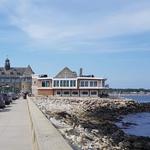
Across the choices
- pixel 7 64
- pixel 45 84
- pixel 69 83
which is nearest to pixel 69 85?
pixel 69 83

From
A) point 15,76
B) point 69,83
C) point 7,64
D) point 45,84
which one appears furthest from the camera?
point 7,64

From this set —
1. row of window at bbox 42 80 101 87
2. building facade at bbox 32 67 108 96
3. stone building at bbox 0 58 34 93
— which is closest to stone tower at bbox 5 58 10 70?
stone building at bbox 0 58 34 93

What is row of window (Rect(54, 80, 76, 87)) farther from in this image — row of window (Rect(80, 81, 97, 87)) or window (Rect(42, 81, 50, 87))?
row of window (Rect(80, 81, 97, 87))

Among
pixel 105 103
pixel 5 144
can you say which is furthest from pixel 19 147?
pixel 105 103

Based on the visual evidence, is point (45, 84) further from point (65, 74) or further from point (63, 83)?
point (65, 74)

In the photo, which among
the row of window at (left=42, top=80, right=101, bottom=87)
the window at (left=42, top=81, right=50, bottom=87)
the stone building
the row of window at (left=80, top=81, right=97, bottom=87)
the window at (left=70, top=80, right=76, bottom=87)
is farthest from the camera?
the stone building

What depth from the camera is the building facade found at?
116406 mm

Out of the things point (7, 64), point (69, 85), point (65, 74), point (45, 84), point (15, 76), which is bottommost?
point (69, 85)

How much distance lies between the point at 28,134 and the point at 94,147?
2856mm

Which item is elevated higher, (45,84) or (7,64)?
(7,64)

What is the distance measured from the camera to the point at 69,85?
119 meters

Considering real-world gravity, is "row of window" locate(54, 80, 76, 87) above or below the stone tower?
below

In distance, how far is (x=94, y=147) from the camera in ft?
61.3

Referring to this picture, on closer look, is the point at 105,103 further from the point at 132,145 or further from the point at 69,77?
the point at 132,145
